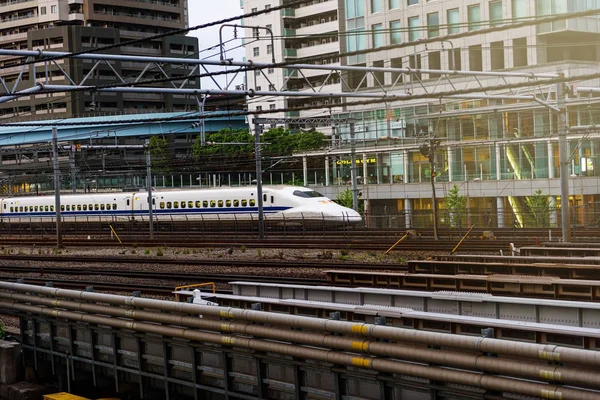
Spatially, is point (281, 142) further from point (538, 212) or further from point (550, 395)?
point (550, 395)

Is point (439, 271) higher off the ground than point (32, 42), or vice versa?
point (32, 42)

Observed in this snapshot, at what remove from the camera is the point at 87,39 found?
111188 millimetres

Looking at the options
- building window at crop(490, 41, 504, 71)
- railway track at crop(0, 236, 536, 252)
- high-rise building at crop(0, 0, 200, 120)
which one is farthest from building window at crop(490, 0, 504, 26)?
high-rise building at crop(0, 0, 200, 120)

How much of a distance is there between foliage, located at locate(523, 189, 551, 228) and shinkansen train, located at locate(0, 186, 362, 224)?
9.69 metres

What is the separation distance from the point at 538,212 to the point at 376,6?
23723 mm

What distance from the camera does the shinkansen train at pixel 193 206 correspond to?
47469 millimetres

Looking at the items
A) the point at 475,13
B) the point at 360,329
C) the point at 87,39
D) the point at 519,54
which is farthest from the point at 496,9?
the point at 87,39

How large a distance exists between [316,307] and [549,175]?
41797 millimetres

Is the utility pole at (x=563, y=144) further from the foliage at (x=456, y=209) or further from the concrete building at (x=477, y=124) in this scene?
the foliage at (x=456, y=209)

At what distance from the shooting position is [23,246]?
47.8 metres

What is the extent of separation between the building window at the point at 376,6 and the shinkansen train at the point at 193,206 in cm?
1848

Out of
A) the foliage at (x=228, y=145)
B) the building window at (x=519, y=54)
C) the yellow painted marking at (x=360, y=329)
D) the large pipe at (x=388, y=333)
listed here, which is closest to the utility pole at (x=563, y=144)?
the large pipe at (x=388, y=333)

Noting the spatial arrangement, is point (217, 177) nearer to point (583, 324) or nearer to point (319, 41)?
point (319, 41)

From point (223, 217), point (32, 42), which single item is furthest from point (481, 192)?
→ point (32, 42)
